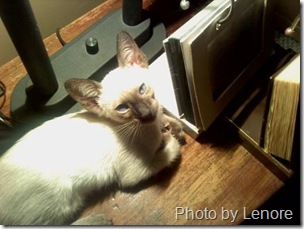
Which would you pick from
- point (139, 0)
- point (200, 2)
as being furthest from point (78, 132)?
point (200, 2)

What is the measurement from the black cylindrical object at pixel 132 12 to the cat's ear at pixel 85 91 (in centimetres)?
28

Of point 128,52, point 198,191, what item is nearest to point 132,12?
point 128,52

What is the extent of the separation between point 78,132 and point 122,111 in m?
0.10

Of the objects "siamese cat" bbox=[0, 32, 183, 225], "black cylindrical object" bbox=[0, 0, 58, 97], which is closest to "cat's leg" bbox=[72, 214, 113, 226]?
"siamese cat" bbox=[0, 32, 183, 225]

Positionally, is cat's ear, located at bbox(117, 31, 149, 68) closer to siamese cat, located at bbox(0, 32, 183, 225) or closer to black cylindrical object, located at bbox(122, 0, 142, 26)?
siamese cat, located at bbox(0, 32, 183, 225)

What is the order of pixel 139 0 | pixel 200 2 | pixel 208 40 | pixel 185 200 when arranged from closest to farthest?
pixel 208 40, pixel 185 200, pixel 139 0, pixel 200 2

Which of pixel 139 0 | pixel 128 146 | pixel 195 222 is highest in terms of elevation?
pixel 139 0

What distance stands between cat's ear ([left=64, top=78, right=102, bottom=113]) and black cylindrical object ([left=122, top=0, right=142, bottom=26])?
0.91 ft

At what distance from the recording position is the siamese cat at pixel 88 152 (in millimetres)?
804

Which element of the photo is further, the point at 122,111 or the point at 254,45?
the point at 254,45

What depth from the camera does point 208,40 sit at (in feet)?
2.45

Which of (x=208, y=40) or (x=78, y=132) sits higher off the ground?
(x=208, y=40)

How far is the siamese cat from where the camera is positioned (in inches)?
31.7

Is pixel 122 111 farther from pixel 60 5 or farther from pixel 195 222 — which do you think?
pixel 60 5
